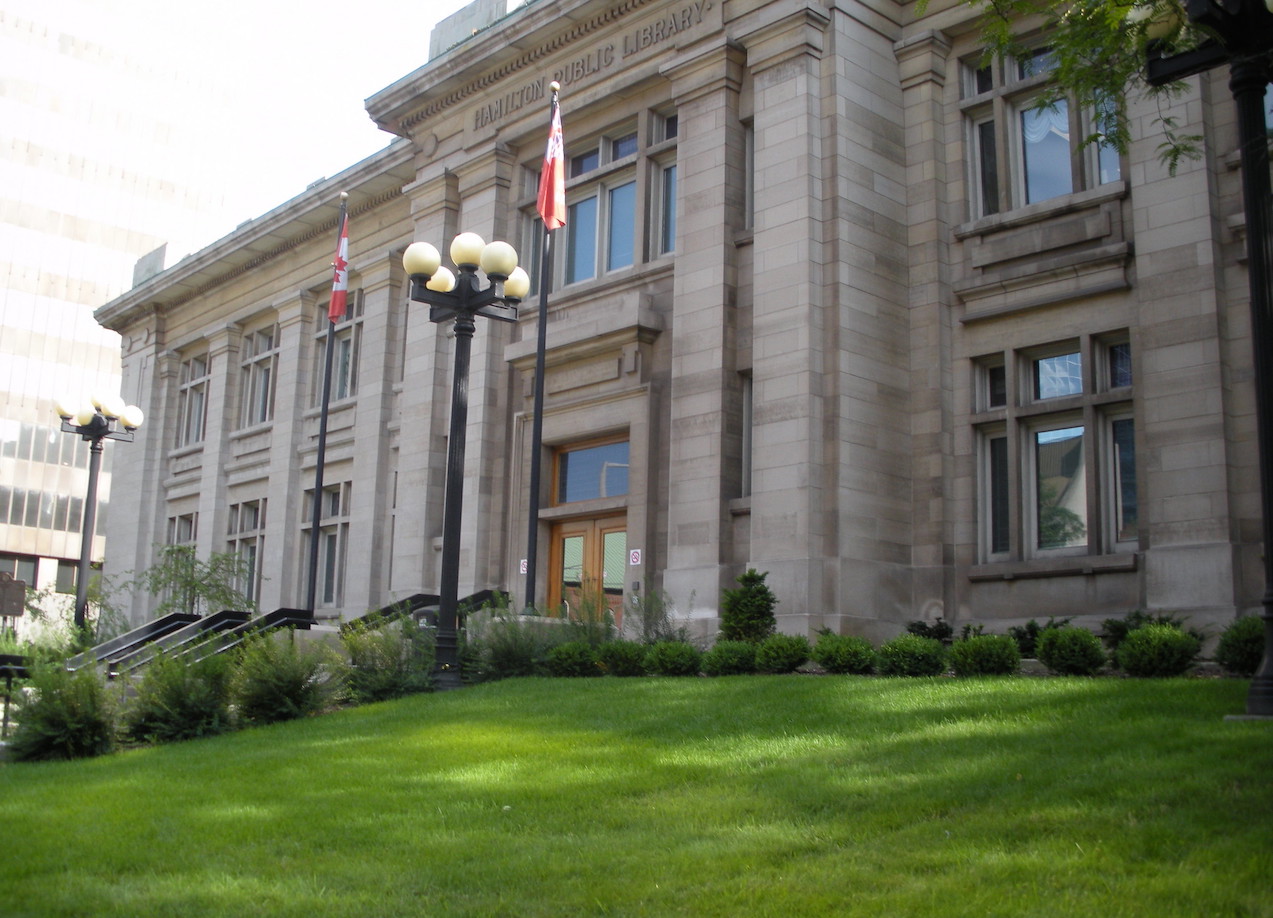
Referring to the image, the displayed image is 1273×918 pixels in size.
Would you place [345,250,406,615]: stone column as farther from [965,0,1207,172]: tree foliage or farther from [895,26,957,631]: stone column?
[965,0,1207,172]: tree foliage

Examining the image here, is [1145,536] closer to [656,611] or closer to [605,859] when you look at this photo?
[656,611]

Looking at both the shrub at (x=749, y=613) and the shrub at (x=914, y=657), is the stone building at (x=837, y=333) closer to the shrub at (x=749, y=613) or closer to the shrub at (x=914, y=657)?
the shrub at (x=749, y=613)

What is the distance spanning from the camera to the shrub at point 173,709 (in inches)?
583

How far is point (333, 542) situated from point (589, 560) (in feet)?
38.9

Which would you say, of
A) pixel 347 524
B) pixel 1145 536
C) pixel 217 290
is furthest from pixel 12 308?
pixel 1145 536

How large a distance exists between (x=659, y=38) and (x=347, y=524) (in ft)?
50.0

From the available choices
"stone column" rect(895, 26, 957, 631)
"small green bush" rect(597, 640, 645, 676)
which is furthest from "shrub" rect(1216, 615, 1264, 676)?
"small green bush" rect(597, 640, 645, 676)

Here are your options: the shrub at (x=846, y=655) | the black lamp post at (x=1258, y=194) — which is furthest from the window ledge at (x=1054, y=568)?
the black lamp post at (x=1258, y=194)

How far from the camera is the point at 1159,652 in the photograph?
12812mm

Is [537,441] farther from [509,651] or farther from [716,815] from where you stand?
[716,815]

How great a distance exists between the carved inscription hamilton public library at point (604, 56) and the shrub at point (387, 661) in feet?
38.4

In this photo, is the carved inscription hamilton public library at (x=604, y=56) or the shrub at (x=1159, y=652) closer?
the shrub at (x=1159, y=652)

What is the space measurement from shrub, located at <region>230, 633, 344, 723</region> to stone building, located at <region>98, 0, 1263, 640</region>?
678 centimetres

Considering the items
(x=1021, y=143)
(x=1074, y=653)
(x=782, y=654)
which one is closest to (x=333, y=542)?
(x=782, y=654)
